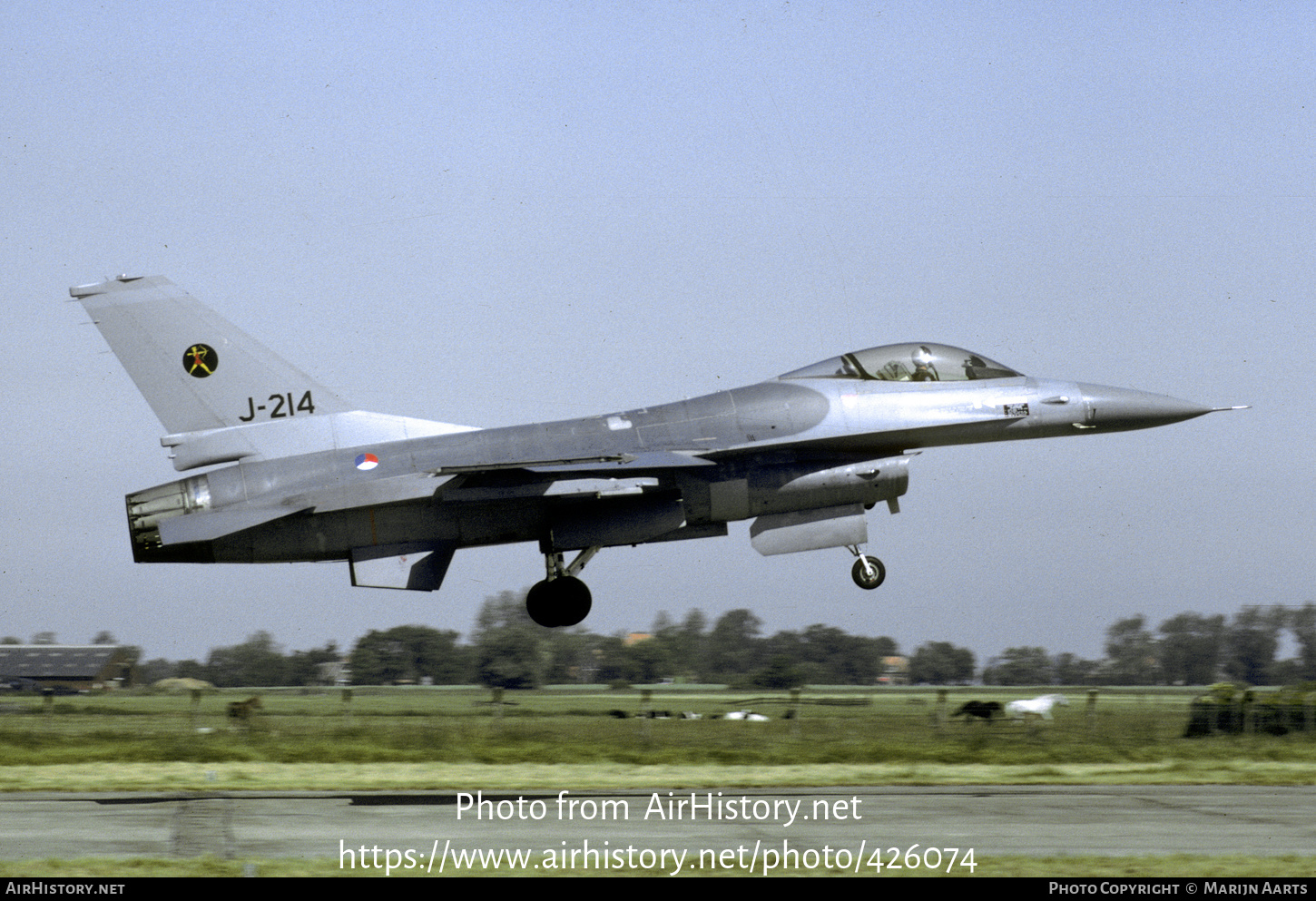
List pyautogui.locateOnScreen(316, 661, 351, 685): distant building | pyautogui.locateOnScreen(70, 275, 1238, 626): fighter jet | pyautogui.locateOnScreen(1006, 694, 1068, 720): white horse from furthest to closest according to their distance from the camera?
pyautogui.locateOnScreen(316, 661, 351, 685): distant building, pyautogui.locateOnScreen(1006, 694, 1068, 720): white horse, pyautogui.locateOnScreen(70, 275, 1238, 626): fighter jet

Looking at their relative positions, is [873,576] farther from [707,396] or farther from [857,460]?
[707,396]

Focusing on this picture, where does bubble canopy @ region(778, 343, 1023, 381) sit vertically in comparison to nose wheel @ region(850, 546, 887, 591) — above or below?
above

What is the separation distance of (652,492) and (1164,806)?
767 centimetres

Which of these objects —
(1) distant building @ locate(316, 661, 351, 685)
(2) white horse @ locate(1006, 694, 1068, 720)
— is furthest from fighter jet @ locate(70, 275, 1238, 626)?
(1) distant building @ locate(316, 661, 351, 685)

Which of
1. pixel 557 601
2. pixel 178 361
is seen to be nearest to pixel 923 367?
pixel 557 601

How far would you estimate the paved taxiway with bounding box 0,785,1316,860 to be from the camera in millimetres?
12289

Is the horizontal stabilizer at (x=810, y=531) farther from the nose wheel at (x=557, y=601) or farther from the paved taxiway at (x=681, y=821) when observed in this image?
the paved taxiway at (x=681, y=821)

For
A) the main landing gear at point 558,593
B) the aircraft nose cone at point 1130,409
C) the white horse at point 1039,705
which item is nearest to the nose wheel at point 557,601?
the main landing gear at point 558,593

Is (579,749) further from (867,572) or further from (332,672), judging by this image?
(332,672)

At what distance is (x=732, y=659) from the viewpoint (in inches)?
1282

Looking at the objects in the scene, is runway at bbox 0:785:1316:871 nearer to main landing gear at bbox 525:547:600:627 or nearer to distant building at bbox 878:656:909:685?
main landing gear at bbox 525:547:600:627

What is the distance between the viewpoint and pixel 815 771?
61.6ft

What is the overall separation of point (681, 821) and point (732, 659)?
1891cm

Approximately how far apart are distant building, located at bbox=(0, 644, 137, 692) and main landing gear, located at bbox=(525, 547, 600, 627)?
52.7ft
